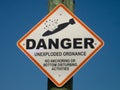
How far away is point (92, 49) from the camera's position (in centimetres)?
589

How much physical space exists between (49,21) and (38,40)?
307 mm

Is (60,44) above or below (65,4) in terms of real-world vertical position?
below

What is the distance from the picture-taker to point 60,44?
5.88m

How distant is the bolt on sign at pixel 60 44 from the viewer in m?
Answer: 5.84

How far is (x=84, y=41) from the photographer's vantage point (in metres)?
5.86

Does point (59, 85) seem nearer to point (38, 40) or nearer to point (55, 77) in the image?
point (55, 77)

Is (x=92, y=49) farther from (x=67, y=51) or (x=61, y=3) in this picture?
(x=61, y=3)

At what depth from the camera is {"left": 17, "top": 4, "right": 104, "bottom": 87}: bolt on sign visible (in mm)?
5840

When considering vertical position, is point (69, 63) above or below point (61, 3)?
below

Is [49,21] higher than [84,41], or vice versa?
[49,21]

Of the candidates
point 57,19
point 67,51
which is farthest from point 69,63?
point 57,19

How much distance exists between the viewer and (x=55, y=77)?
5.83 meters

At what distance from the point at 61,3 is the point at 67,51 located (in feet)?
2.09

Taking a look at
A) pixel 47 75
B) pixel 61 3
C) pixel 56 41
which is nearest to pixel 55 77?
pixel 47 75
